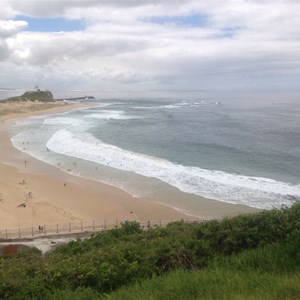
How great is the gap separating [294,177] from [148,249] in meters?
24.3

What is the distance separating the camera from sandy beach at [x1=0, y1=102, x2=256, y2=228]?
23845 millimetres

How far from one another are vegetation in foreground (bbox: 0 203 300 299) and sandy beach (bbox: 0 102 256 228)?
1228 cm

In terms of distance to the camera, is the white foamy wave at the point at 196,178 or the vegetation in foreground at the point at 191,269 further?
the white foamy wave at the point at 196,178

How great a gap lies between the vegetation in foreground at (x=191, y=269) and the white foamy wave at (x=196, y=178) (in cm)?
1476

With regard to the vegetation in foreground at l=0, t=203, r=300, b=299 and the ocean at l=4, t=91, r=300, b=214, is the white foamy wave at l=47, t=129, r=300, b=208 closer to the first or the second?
the ocean at l=4, t=91, r=300, b=214

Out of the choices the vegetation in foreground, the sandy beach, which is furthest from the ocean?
the vegetation in foreground

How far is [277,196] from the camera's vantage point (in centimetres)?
2695

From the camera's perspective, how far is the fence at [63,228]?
1942 centimetres

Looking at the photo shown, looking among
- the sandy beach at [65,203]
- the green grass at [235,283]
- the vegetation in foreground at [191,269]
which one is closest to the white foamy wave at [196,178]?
the sandy beach at [65,203]

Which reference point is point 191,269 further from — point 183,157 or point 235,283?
point 183,157

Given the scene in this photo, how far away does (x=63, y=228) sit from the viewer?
70.2 ft

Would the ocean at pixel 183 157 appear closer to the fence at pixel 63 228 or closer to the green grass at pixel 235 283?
the fence at pixel 63 228

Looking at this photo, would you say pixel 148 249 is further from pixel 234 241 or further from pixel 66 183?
pixel 66 183

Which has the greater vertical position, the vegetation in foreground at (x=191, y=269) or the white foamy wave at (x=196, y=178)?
the vegetation in foreground at (x=191, y=269)
